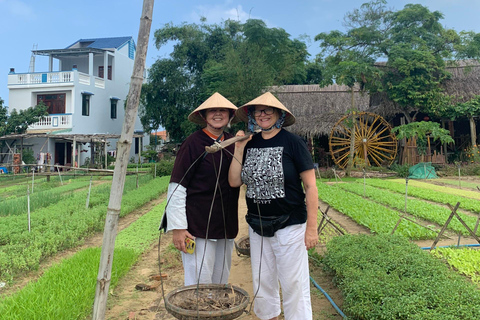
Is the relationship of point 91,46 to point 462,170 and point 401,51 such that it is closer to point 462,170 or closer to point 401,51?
point 401,51

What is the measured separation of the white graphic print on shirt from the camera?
7.80 feet

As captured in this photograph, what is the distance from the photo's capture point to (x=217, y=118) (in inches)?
102

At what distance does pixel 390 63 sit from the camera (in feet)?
52.3

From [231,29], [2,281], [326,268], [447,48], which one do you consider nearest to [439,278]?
[326,268]

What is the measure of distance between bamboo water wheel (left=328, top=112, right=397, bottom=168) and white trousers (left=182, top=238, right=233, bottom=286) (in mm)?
14734

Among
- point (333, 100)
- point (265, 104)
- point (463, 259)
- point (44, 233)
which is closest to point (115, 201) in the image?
point (265, 104)

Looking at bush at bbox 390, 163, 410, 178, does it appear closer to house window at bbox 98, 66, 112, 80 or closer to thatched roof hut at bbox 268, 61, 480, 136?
thatched roof hut at bbox 268, 61, 480, 136

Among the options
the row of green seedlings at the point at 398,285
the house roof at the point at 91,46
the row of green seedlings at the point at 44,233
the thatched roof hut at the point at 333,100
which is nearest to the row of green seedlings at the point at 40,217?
the row of green seedlings at the point at 44,233

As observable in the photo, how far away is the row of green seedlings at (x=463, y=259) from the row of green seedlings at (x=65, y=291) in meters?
3.64

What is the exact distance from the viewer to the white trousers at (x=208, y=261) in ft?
8.34

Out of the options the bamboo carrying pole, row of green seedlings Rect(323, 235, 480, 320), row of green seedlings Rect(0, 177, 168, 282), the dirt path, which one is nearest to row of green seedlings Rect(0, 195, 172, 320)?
the dirt path

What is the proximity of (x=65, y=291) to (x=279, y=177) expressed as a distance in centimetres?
217

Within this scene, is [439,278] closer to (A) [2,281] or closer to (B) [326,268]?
(B) [326,268]

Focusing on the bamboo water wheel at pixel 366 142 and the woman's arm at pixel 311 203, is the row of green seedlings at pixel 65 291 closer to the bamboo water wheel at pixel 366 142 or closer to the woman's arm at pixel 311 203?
the woman's arm at pixel 311 203
